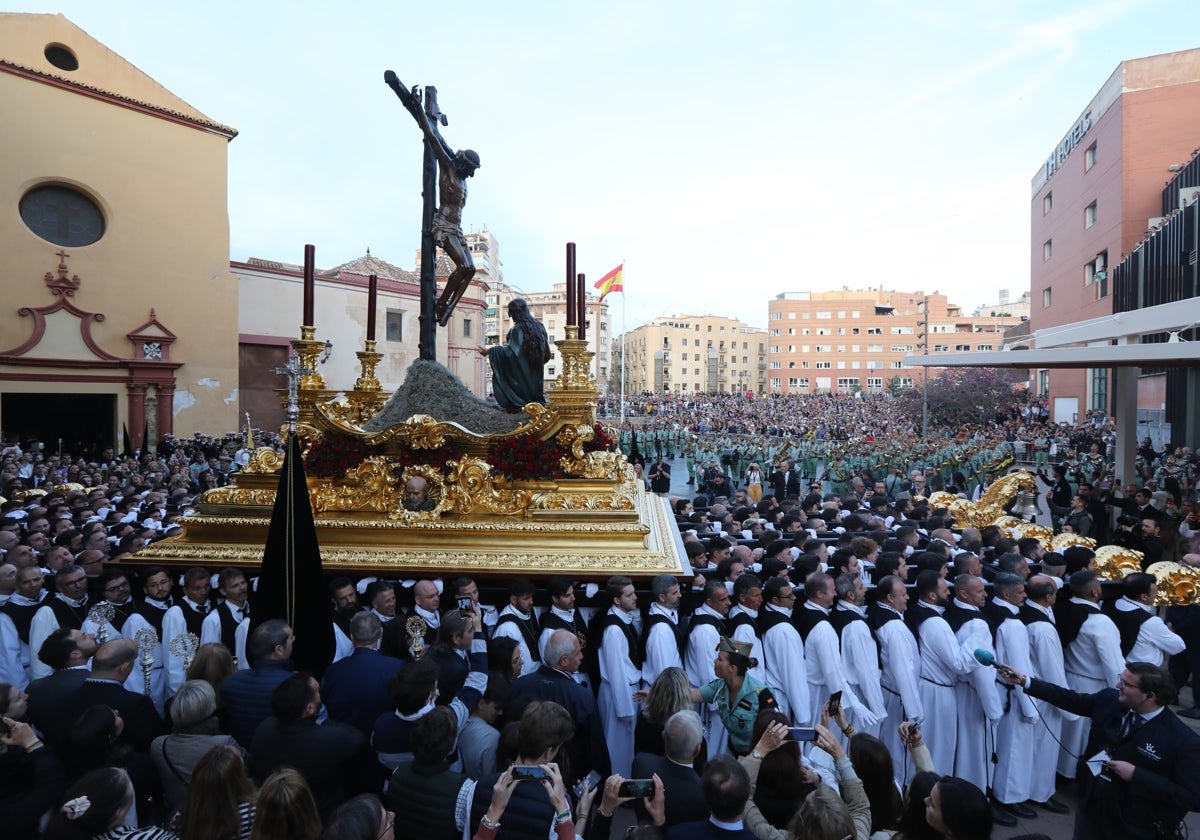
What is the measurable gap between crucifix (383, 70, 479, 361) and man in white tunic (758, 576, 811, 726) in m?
4.30

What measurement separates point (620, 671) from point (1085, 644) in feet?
11.4

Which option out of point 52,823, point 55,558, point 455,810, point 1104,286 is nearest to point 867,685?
point 455,810

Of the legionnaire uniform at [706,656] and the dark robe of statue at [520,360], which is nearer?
the legionnaire uniform at [706,656]

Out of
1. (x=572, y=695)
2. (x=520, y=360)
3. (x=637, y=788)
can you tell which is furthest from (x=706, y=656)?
(x=520, y=360)

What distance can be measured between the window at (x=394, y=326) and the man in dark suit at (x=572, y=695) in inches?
1166

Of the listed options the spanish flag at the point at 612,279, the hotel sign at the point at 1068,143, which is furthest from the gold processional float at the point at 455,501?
the hotel sign at the point at 1068,143

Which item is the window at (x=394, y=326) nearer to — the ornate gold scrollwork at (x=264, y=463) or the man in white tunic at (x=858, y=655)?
the ornate gold scrollwork at (x=264, y=463)

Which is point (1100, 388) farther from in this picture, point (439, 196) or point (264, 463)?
point (264, 463)

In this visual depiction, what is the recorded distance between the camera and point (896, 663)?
5.18 m

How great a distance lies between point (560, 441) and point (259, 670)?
3.38 metres

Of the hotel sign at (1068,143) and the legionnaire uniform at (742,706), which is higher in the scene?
the hotel sign at (1068,143)

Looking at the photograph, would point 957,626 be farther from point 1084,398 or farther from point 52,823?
point 1084,398

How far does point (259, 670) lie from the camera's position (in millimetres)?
4195

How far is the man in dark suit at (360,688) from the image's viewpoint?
4223mm
